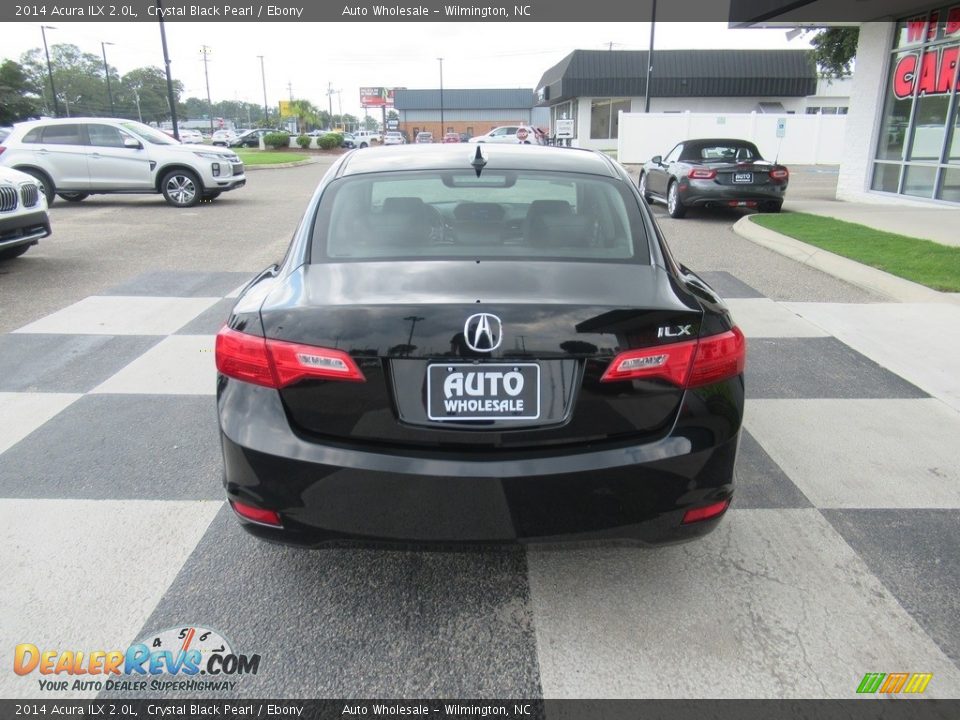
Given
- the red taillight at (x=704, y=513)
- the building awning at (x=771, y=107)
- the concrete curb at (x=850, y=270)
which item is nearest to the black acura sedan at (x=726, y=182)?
the concrete curb at (x=850, y=270)

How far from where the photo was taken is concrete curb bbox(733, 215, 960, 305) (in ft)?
23.1

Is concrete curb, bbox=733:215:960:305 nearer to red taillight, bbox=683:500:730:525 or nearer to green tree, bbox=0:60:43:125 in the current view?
red taillight, bbox=683:500:730:525

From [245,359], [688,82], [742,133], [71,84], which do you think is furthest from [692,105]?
[71,84]

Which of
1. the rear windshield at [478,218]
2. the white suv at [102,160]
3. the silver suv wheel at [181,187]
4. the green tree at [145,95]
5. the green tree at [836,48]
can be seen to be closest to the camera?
the rear windshield at [478,218]

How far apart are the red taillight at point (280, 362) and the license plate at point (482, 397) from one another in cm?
24

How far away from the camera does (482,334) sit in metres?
2.20

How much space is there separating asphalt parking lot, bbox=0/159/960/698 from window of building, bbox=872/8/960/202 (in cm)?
1172

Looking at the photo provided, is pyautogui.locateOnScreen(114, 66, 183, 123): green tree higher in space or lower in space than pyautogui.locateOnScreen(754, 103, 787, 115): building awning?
higher

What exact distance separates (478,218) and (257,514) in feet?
5.14

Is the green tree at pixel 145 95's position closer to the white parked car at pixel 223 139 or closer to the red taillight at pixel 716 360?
the white parked car at pixel 223 139

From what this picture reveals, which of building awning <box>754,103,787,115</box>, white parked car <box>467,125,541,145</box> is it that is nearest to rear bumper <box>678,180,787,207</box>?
white parked car <box>467,125,541,145</box>

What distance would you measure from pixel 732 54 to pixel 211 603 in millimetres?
47596

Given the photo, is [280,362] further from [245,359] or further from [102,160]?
[102,160]

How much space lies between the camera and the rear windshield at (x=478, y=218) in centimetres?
286
